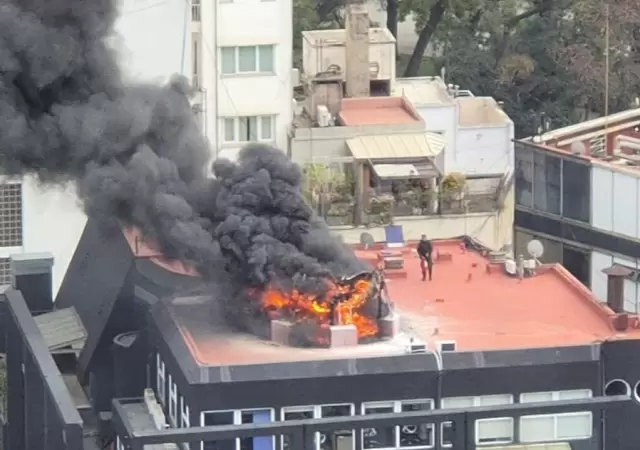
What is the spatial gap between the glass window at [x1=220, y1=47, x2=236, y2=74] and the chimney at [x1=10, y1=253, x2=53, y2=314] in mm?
11000

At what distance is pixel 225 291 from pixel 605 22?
29.2 metres

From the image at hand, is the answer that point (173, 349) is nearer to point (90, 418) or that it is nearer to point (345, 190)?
point (90, 418)

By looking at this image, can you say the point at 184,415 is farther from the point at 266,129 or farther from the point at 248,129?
the point at 266,129

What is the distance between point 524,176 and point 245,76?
8.05 meters

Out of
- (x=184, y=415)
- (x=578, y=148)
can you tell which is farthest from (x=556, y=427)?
(x=578, y=148)

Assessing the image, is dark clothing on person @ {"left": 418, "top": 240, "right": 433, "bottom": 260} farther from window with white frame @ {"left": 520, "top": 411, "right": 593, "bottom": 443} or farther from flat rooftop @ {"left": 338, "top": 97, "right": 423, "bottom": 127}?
flat rooftop @ {"left": 338, "top": 97, "right": 423, "bottom": 127}

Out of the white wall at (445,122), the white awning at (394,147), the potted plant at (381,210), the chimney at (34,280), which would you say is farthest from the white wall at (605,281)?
the chimney at (34,280)

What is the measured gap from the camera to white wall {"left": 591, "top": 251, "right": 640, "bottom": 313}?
44594 mm

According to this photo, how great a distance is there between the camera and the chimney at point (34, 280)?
136 ft

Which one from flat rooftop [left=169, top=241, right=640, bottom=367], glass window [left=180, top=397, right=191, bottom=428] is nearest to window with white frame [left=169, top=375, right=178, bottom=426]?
glass window [left=180, top=397, right=191, bottom=428]

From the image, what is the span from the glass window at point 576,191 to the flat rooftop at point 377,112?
7.82 meters

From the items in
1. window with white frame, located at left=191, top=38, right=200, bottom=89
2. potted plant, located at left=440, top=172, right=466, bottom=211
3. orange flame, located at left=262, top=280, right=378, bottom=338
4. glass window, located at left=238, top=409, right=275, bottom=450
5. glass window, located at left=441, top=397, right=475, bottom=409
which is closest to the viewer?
glass window, located at left=238, top=409, right=275, bottom=450

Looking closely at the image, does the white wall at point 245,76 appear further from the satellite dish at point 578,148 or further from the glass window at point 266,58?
the satellite dish at point 578,148

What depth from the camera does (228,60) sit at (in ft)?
170
